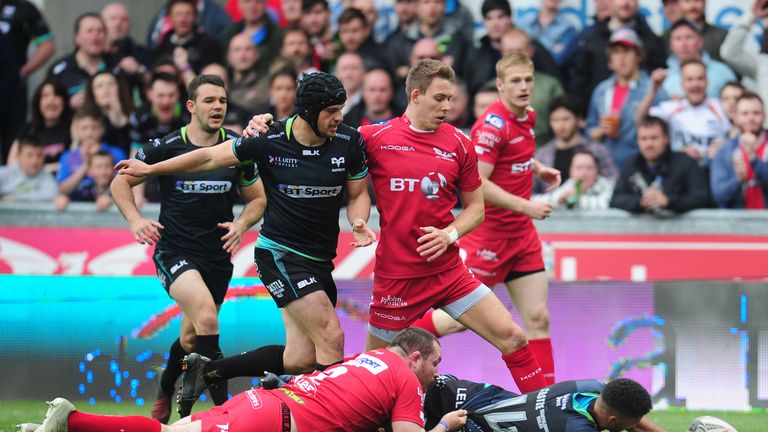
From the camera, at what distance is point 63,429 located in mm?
7605

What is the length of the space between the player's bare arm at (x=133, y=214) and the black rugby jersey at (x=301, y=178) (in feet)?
2.86

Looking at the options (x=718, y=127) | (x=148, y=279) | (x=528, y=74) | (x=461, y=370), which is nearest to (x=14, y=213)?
(x=148, y=279)

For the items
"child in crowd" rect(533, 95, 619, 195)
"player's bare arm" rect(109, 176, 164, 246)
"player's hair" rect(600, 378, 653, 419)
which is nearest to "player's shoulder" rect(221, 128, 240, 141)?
"player's bare arm" rect(109, 176, 164, 246)

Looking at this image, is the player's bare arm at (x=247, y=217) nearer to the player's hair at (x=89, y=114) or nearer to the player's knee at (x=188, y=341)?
the player's knee at (x=188, y=341)

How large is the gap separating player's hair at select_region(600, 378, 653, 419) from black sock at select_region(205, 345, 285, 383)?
2.51 meters

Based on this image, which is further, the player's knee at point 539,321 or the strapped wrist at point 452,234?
the player's knee at point 539,321

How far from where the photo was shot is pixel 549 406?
8219 mm

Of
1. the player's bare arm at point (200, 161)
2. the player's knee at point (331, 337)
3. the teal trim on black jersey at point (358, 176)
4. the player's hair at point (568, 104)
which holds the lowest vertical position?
the player's knee at point (331, 337)

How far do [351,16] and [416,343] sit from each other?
24.2 feet

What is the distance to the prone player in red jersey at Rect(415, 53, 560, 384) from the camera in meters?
10.1

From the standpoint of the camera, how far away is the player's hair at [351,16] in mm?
14875

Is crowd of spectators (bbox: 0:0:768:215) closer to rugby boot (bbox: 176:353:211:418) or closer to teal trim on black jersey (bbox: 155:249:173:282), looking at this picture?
teal trim on black jersey (bbox: 155:249:173:282)

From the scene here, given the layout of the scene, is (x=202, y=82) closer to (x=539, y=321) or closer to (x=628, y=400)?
(x=539, y=321)

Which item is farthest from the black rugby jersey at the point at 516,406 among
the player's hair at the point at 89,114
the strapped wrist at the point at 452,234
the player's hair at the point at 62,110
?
the player's hair at the point at 62,110
